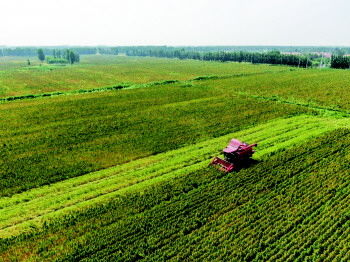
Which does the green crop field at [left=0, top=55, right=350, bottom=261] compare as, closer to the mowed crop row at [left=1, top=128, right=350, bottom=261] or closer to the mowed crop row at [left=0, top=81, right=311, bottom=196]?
the mowed crop row at [left=1, top=128, right=350, bottom=261]

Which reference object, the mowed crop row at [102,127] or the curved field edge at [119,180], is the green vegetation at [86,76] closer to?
the mowed crop row at [102,127]

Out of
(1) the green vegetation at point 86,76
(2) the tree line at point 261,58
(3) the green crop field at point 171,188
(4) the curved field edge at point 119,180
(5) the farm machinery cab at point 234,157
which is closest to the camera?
(3) the green crop field at point 171,188

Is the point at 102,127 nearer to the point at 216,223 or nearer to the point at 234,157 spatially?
the point at 234,157

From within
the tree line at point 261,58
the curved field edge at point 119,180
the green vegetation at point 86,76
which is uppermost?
the tree line at point 261,58

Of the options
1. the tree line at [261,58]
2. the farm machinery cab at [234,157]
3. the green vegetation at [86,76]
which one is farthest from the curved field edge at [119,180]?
the tree line at [261,58]

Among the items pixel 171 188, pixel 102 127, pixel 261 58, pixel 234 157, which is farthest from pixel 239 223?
pixel 261 58

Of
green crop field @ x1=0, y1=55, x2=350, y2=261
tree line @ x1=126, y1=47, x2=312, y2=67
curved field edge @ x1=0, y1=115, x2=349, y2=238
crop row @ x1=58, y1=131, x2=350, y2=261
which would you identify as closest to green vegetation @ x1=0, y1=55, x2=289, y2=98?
tree line @ x1=126, y1=47, x2=312, y2=67
